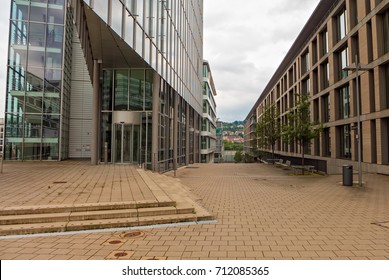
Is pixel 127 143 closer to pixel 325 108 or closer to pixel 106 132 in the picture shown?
pixel 106 132

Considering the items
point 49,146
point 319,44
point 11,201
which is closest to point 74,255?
point 11,201

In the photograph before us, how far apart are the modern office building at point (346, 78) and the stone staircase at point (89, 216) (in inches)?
483

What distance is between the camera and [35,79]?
2391 centimetres

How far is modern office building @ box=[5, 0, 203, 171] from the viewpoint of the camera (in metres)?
17.4

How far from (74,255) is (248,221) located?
4.34m

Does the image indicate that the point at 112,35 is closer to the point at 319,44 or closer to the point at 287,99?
the point at 319,44

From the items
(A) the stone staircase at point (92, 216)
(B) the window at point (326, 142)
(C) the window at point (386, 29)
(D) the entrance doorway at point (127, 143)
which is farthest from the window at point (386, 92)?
(A) the stone staircase at point (92, 216)

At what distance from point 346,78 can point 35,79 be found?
26.8m

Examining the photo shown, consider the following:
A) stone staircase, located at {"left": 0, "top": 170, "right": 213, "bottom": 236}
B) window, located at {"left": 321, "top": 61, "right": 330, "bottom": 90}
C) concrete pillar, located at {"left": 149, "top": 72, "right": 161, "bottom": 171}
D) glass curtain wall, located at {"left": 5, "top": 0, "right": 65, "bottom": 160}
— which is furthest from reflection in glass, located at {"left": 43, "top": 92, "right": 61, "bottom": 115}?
window, located at {"left": 321, "top": 61, "right": 330, "bottom": 90}

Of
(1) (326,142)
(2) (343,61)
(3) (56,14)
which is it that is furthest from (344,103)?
(3) (56,14)

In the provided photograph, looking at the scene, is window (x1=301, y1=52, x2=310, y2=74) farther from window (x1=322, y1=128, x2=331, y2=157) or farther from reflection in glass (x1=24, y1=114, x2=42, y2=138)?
reflection in glass (x1=24, y1=114, x2=42, y2=138)

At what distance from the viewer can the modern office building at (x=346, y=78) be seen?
20.2 metres

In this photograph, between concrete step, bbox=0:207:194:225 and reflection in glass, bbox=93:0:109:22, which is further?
reflection in glass, bbox=93:0:109:22

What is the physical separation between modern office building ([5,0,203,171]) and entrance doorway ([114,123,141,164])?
2.8 inches
